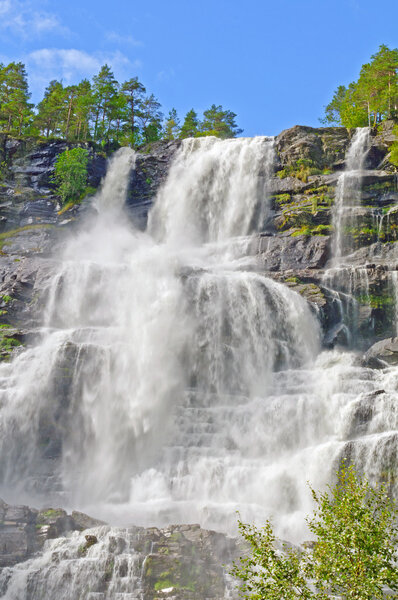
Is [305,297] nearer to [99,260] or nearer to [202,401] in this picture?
[202,401]

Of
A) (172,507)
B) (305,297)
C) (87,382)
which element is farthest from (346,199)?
(172,507)

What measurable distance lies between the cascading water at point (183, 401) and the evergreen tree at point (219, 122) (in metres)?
31.4

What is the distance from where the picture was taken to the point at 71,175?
151 ft

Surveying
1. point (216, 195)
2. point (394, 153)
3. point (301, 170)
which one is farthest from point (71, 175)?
point (394, 153)

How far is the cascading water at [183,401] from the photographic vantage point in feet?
70.3

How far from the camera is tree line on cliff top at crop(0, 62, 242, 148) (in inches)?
2201

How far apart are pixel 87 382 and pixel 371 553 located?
20.1 m

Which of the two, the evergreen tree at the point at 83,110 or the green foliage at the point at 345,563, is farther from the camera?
the evergreen tree at the point at 83,110

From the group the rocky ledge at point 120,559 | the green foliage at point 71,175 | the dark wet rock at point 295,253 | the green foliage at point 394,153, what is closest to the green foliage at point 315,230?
the dark wet rock at point 295,253

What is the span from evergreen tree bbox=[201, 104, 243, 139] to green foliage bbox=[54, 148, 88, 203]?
71.4 feet

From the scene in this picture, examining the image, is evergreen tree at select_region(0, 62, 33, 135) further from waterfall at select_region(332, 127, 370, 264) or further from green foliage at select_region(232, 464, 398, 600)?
green foliage at select_region(232, 464, 398, 600)

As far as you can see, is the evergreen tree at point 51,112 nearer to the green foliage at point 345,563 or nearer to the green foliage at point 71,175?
the green foliage at point 71,175

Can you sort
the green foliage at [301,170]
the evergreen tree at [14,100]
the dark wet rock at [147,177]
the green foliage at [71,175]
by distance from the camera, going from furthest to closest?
the evergreen tree at [14,100], the dark wet rock at [147,177], the green foliage at [71,175], the green foliage at [301,170]

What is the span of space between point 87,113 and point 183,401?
4121cm
